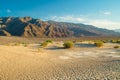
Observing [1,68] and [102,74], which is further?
[1,68]

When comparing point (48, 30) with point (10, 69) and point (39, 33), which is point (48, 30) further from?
point (10, 69)

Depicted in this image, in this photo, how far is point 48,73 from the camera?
12438 millimetres

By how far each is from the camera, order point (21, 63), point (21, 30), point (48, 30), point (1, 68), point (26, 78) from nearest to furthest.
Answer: point (26, 78)
point (1, 68)
point (21, 63)
point (21, 30)
point (48, 30)

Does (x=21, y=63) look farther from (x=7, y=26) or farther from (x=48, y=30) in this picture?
(x=7, y=26)

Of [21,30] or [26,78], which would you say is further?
[21,30]

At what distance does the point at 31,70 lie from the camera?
Answer: 43.1 feet

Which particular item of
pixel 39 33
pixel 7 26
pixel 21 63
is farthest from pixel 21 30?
pixel 21 63

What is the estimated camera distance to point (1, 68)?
12969 mm

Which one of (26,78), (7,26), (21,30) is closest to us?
(26,78)

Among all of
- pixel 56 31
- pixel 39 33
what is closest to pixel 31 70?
pixel 39 33

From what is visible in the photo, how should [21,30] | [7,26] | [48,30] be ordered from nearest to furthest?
1. [21,30]
2. [48,30]
3. [7,26]

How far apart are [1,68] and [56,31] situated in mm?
108221

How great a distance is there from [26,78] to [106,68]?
5506 millimetres

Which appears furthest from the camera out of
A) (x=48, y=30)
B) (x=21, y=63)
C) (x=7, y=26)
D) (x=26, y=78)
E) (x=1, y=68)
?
(x=7, y=26)
